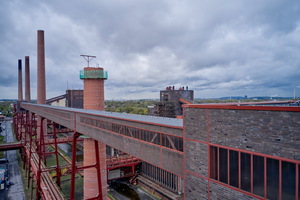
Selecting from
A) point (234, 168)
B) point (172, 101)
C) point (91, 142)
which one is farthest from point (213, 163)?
point (172, 101)

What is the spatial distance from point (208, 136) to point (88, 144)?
11.6m

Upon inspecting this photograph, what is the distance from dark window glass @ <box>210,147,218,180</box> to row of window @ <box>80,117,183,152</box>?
4.69 ft

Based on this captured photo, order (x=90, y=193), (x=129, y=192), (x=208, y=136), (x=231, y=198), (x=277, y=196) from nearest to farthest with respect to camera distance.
Result: (x=277, y=196)
(x=231, y=198)
(x=208, y=136)
(x=90, y=193)
(x=129, y=192)

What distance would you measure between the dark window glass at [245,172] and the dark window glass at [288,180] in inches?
34.7

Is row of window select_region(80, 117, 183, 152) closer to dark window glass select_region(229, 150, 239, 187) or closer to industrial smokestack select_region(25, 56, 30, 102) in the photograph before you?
dark window glass select_region(229, 150, 239, 187)

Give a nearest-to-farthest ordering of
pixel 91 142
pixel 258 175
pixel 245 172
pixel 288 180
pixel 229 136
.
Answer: pixel 288 180, pixel 258 175, pixel 245 172, pixel 229 136, pixel 91 142

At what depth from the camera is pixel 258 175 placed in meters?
5.48

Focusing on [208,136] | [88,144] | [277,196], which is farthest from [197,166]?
[88,144]

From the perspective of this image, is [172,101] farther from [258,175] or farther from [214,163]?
[258,175]

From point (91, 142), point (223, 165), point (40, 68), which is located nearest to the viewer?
point (223, 165)

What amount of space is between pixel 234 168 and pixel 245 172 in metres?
0.36

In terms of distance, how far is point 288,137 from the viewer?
4.77 metres

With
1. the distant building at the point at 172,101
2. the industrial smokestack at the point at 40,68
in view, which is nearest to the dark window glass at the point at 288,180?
the distant building at the point at 172,101

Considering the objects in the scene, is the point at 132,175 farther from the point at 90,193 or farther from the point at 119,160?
the point at 90,193
